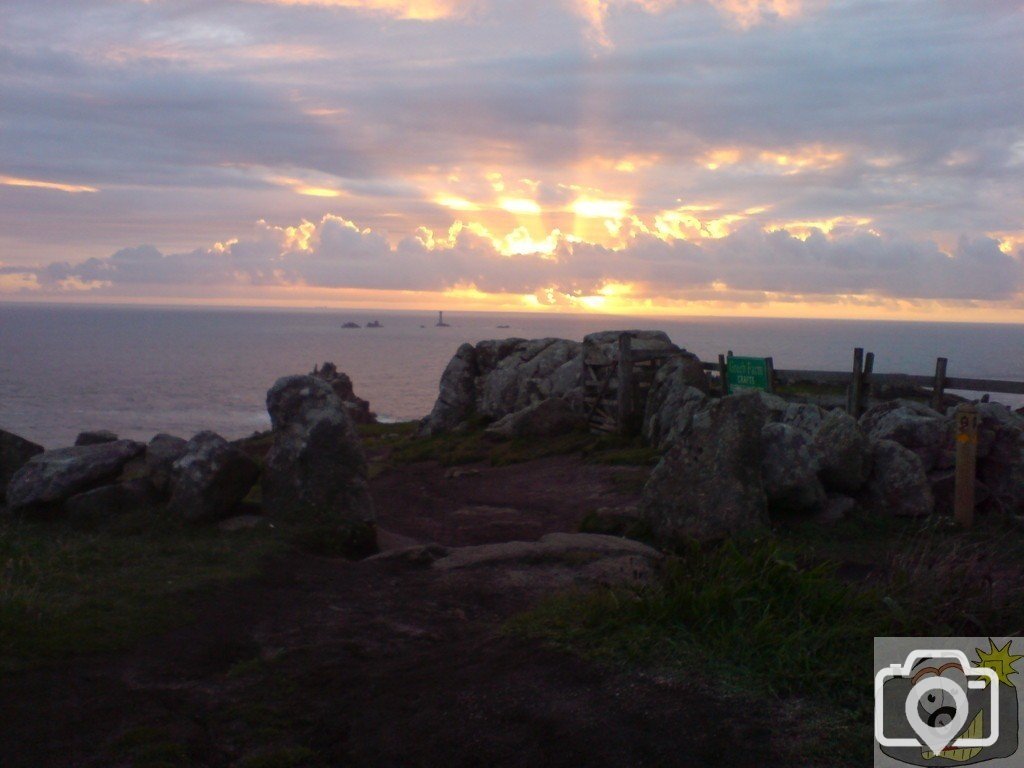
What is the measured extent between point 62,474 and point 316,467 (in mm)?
3244

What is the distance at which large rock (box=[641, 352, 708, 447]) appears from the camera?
18.8 m

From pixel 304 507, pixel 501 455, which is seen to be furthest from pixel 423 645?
pixel 501 455

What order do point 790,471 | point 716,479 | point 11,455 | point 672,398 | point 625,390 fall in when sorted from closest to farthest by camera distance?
1. point 716,479
2. point 790,471
3. point 11,455
4. point 672,398
5. point 625,390

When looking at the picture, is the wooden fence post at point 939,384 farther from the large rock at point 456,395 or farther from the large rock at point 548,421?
the large rock at point 456,395

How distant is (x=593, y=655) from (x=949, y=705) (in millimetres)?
2126

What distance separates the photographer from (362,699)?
6285 mm

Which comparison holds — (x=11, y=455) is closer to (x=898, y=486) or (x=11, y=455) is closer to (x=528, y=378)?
(x=898, y=486)

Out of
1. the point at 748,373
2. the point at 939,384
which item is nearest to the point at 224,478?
the point at 748,373

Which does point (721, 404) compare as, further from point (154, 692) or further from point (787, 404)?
point (154, 692)

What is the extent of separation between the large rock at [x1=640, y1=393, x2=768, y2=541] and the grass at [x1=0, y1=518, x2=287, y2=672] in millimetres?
4498

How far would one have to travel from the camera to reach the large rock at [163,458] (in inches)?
491

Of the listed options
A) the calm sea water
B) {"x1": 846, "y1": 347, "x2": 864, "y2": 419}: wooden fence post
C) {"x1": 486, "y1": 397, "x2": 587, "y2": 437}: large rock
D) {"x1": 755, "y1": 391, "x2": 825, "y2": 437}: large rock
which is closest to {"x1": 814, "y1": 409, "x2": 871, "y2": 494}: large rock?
{"x1": 755, "y1": 391, "x2": 825, "y2": 437}: large rock

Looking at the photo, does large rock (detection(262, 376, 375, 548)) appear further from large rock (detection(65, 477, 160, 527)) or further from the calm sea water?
the calm sea water

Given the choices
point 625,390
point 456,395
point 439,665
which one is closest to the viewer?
point 439,665
